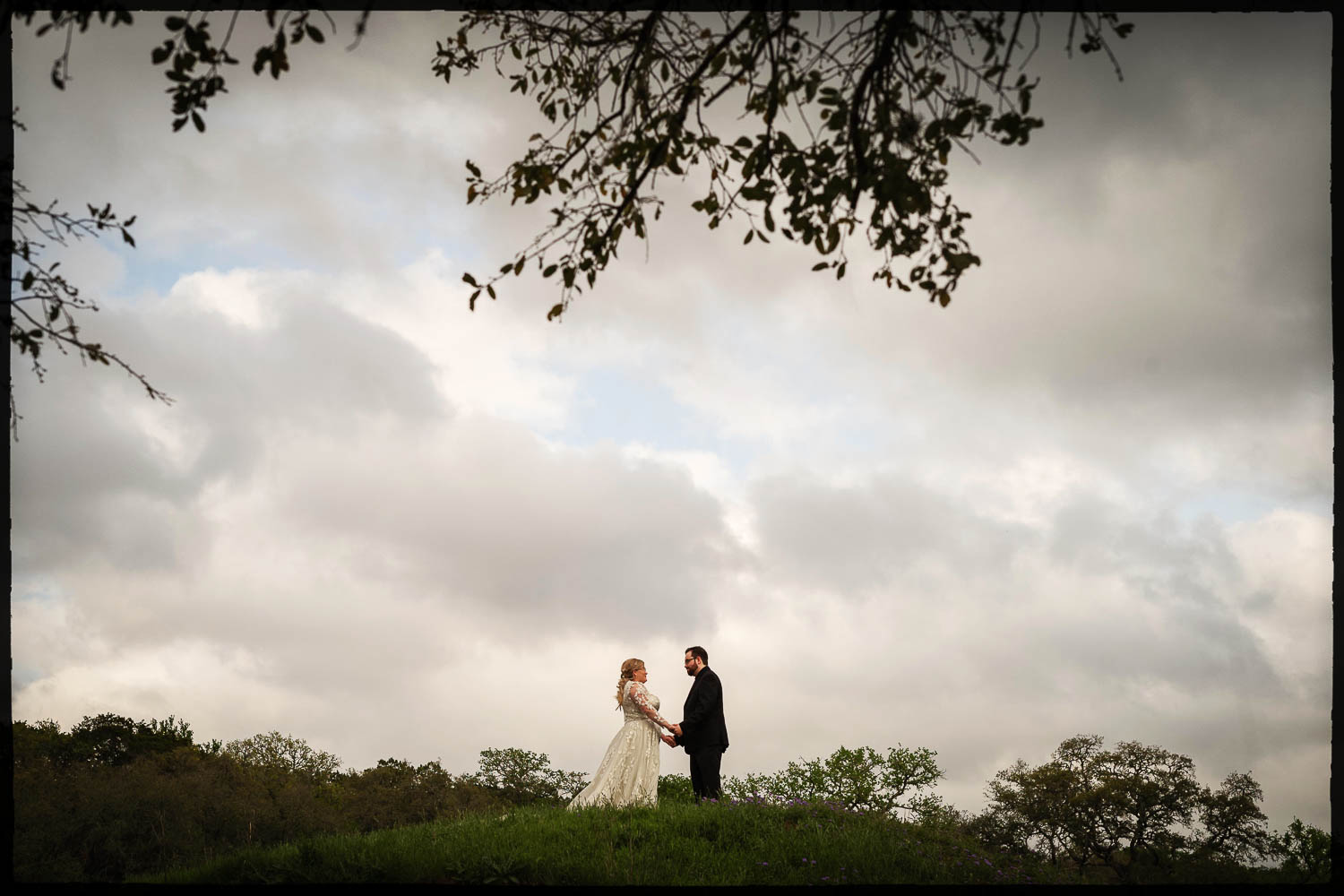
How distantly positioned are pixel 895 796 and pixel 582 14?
1540cm

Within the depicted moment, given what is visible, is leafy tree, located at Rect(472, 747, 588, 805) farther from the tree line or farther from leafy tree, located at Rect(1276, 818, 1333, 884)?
leafy tree, located at Rect(1276, 818, 1333, 884)

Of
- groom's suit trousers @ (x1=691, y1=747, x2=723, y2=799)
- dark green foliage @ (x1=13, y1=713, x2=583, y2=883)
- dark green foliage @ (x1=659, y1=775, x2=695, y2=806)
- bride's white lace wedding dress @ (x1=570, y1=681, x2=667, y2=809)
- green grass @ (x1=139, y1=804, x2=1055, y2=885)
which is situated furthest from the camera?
dark green foliage @ (x1=659, y1=775, x2=695, y2=806)

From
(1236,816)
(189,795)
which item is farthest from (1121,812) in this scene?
(189,795)

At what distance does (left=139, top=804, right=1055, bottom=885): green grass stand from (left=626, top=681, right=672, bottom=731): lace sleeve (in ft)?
4.54

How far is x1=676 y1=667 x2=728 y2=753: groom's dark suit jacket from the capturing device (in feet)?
47.5

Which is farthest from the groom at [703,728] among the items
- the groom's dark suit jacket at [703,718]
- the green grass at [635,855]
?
the green grass at [635,855]

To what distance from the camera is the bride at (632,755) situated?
46.3 feet

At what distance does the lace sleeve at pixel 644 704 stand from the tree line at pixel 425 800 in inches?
59.5

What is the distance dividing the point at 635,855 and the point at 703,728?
141 inches

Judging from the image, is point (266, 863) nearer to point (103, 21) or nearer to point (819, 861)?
point (819, 861)

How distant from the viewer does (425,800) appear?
18.1 m

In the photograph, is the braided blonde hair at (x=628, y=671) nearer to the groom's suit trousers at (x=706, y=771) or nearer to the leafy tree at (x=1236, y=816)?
the groom's suit trousers at (x=706, y=771)

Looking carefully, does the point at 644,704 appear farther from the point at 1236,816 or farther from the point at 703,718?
the point at 1236,816

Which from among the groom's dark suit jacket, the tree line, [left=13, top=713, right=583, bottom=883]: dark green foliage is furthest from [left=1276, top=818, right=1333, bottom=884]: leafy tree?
[left=13, top=713, right=583, bottom=883]: dark green foliage
